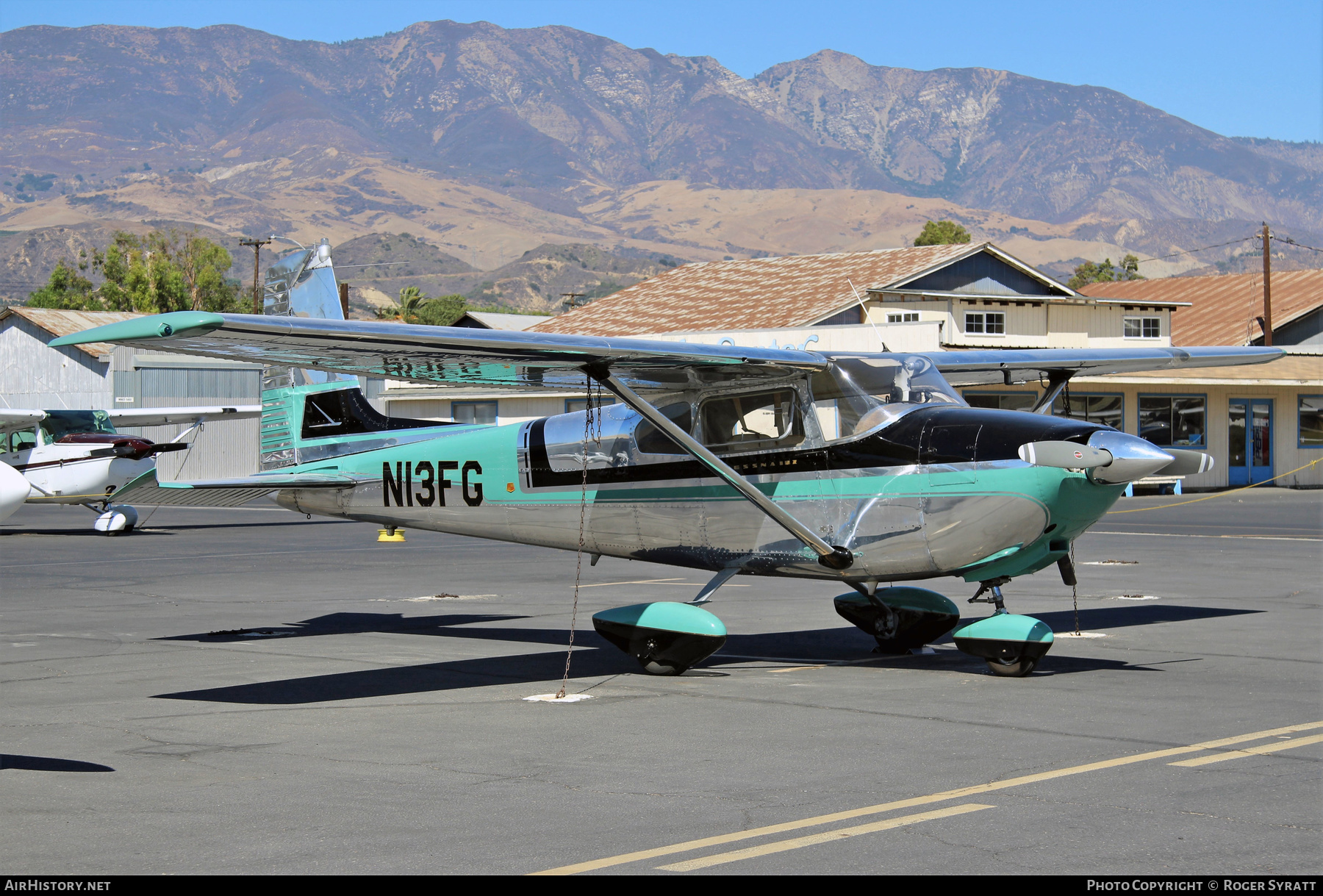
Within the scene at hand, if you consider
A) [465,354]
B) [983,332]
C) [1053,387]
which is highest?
[983,332]

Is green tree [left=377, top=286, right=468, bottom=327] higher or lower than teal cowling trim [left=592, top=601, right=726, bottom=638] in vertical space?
higher

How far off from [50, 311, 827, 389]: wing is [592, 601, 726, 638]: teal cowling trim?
5.89 feet

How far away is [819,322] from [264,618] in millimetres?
27761

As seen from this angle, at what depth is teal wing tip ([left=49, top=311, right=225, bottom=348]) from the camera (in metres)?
7.07

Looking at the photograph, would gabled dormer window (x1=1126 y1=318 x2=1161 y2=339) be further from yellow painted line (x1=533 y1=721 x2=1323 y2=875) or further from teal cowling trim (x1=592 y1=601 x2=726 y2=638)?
yellow painted line (x1=533 y1=721 x2=1323 y2=875)

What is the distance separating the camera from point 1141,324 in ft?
145

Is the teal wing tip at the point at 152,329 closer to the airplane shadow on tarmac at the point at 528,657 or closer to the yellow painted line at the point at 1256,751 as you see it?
the airplane shadow on tarmac at the point at 528,657

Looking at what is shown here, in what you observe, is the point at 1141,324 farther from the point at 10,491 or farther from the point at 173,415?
the point at 10,491

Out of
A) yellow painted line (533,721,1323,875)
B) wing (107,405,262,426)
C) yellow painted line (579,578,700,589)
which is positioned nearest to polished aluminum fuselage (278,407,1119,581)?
yellow painted line (533,721,1323,875)

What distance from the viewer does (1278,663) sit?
1045 cm

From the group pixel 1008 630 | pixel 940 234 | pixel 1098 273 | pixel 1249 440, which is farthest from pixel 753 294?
pixel 1098 273

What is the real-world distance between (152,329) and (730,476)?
14.3 feet

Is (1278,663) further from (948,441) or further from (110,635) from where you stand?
(110,635)

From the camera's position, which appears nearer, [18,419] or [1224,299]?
[18,419]
